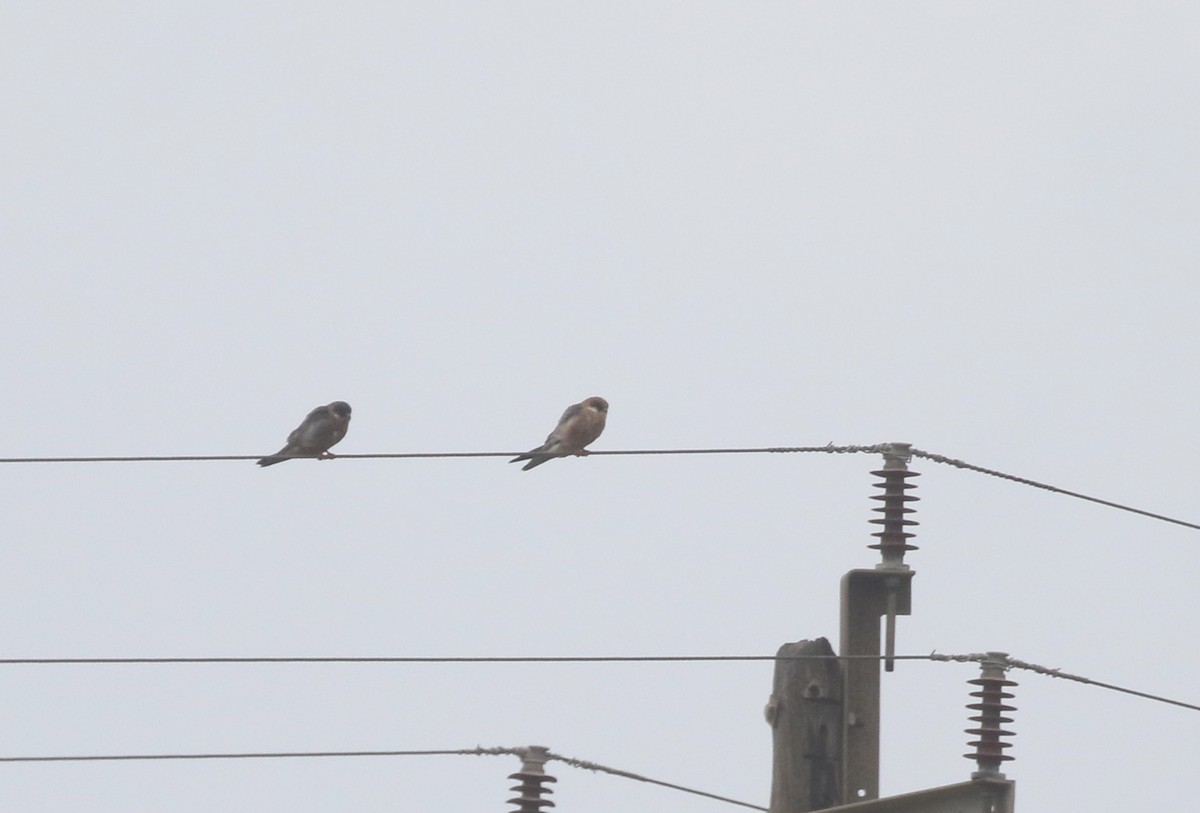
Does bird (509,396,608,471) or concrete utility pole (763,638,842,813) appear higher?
bird (509,396,608,471)

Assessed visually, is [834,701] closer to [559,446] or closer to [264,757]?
[264,757]

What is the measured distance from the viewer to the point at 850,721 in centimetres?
729

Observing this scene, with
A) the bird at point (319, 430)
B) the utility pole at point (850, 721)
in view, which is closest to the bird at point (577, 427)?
the bird at point (319, 430)

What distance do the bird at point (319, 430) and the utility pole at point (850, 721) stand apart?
726 centimetres

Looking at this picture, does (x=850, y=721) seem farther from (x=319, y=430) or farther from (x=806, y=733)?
(x=319, y=430)

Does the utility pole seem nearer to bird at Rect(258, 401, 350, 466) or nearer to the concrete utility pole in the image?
the concrete utility pole

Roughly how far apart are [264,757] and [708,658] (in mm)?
1527

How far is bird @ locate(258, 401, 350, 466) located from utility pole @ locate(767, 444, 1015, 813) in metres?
7.26

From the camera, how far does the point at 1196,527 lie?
8023mm

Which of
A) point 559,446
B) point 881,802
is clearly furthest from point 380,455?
point 559,446

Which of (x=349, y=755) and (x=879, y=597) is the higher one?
(x=879, y=597)

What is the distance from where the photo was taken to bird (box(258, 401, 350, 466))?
1427cm

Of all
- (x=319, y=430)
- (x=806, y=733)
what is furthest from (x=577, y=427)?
(x=806, y=733)

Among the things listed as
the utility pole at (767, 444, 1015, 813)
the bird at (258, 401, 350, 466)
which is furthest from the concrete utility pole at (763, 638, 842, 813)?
the bird at (258, 401, 350, 466)
